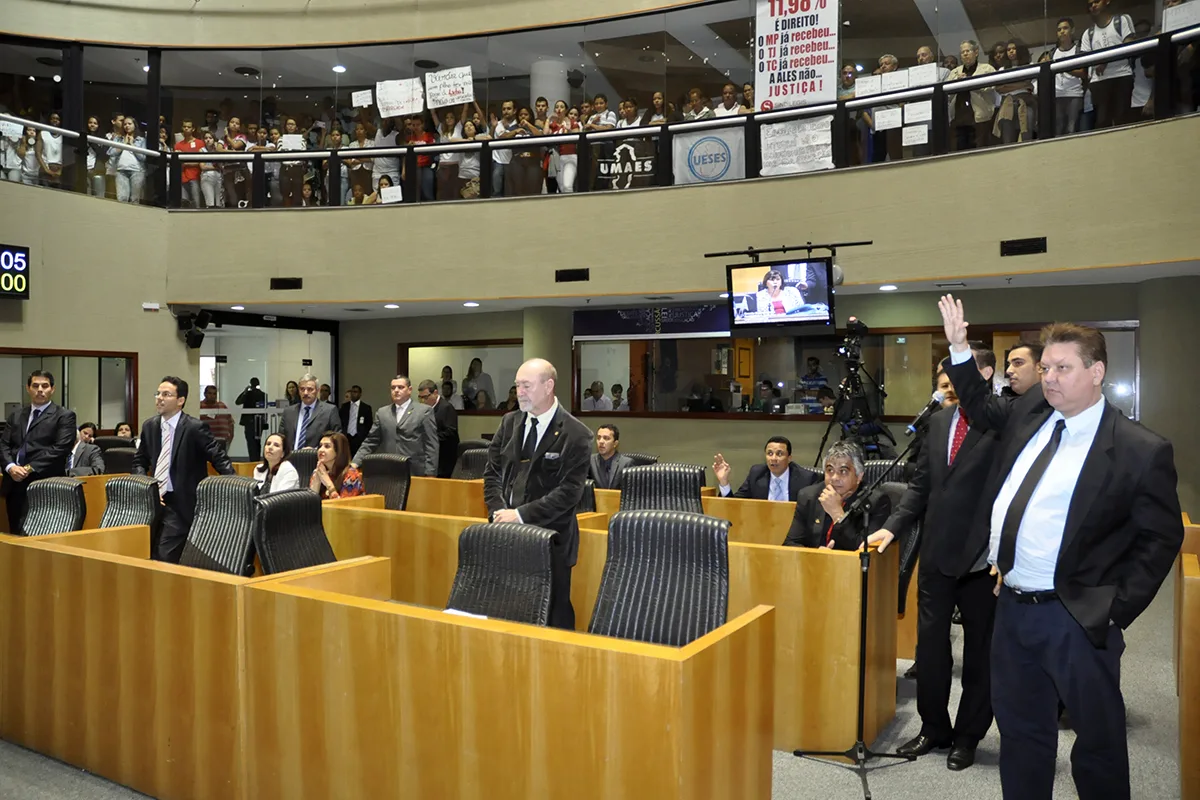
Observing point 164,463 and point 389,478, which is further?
point 389,478

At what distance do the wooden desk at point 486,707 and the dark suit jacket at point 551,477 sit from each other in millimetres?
1193

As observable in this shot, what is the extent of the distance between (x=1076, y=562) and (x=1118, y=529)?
15 cm

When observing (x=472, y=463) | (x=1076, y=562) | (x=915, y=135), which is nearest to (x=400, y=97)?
(x=472, y=463)

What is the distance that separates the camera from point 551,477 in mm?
4176

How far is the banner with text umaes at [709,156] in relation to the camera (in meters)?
9.73

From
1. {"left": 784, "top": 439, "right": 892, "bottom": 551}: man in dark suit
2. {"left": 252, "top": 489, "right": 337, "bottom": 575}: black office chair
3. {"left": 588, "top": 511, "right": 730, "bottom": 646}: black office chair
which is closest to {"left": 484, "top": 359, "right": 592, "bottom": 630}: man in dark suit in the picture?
{"left": 588, "top": 511, "right": 730, "bottom": 646}: black office chair

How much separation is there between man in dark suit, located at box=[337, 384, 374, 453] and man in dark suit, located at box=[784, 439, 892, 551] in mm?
9457

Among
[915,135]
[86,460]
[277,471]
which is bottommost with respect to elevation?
[86,460]

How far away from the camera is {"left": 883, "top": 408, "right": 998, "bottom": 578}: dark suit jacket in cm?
346

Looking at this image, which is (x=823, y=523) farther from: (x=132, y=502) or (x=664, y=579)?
(x=132, y=502)

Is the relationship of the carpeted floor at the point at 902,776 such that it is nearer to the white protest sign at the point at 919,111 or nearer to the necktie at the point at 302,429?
the necktie at the point at 302,429

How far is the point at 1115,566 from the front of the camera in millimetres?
2605

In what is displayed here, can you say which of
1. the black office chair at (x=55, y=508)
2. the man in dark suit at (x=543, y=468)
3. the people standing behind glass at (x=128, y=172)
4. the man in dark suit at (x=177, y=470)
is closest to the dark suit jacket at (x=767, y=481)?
the man in dark suit at (x=543, y=468)

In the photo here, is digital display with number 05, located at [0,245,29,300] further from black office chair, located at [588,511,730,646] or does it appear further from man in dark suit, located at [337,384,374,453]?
black office chair, located at [588,511,730,646]
